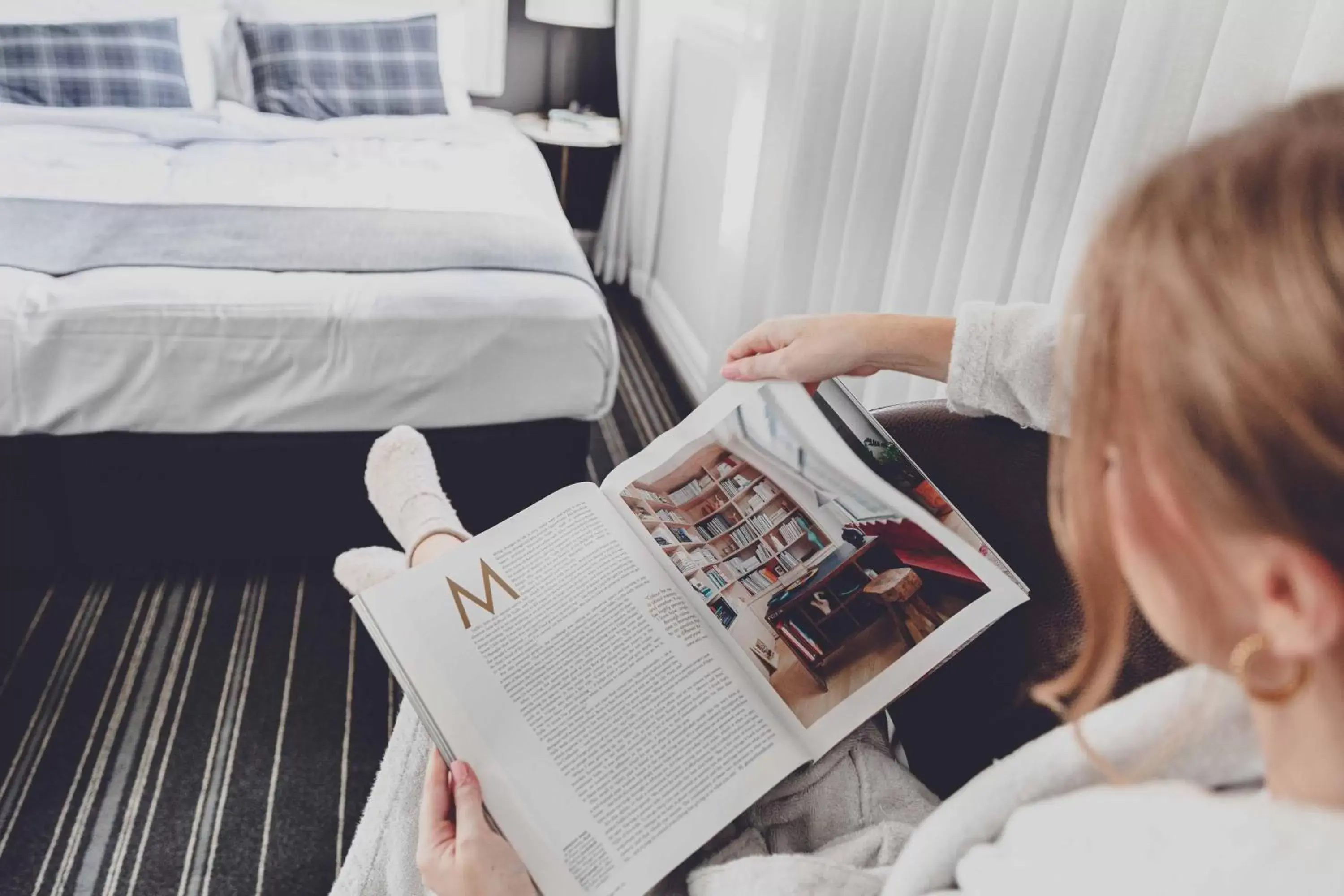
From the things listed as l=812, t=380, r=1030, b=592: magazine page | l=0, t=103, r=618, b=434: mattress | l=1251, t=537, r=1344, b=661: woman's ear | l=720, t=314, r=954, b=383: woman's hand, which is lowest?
l=0, t=103, r=618, b=434: mattress

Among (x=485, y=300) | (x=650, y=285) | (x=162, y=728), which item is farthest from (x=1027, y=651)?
(x=650, y=285)

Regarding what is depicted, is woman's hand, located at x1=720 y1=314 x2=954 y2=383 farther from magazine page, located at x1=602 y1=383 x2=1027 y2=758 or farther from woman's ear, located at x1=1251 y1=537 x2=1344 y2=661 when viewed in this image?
woman's ear, located at x1=1251 y1=537 x2=1344 y2=661

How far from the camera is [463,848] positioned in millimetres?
589

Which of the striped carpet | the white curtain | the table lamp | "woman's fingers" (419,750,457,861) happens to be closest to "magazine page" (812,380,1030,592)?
the white curtain

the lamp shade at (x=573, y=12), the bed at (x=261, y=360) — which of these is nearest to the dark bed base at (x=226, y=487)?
the bed at (x=261, y=360)

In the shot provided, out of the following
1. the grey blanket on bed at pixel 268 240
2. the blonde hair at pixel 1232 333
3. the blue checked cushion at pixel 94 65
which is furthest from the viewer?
the blue checked cushion at pixel 94 65

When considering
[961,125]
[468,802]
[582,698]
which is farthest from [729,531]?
[961,125]

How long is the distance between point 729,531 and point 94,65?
2.30m

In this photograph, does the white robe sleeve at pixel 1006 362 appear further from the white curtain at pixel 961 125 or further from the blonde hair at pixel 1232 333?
the blonde hair at pixel 1232 333

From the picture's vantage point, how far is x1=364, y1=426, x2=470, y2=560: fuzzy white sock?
37.1 inches

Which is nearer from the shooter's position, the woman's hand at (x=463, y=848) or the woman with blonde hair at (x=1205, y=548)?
the woman with blonde hair at (x=1205, y=548)

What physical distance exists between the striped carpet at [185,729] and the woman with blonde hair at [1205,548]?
1.00 m

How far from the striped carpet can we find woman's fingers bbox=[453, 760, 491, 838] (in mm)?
701

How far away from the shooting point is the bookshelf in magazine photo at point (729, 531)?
0.73 metres
